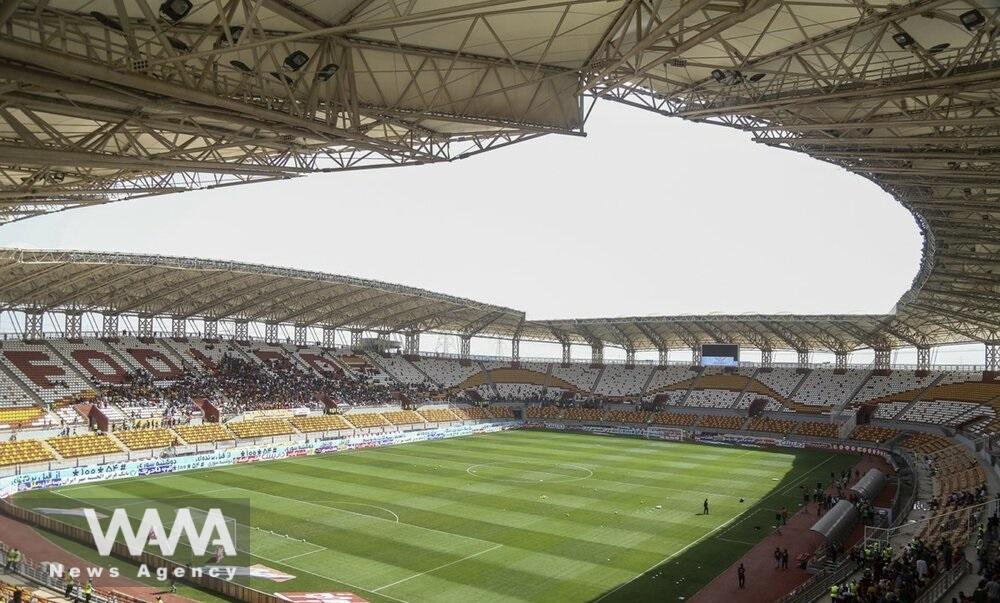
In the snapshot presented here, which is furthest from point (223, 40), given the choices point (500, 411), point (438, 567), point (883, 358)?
point (883, 358)

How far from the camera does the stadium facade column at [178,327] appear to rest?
65.5 meters

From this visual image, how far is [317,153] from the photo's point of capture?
2053 cm

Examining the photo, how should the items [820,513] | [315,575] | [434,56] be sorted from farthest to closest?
[820,513] < [315,575] < [434,56]

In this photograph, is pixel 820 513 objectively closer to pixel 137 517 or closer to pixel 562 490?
pixel 562 490

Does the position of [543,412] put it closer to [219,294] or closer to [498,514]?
[219,294]

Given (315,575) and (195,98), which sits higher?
(195,98)

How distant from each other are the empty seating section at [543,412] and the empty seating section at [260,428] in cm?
2699

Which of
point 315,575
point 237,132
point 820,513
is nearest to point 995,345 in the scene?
point 820,513

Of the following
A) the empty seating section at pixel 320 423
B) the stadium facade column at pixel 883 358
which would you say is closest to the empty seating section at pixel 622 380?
the stadium facade column at pixel 883 358

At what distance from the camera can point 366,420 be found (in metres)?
62.9

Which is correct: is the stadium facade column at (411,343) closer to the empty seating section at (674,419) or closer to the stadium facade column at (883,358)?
the empty seating section at (674,419)

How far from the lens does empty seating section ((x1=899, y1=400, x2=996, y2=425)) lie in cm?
5331

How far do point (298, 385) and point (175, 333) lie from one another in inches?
451

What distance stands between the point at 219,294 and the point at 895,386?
5761cm
